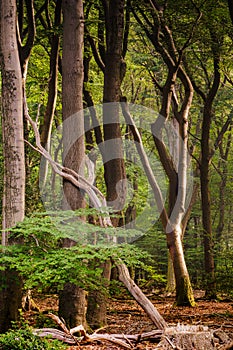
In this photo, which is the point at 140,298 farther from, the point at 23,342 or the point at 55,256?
the point at 23,342

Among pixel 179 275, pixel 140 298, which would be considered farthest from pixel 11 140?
pixel 179 275

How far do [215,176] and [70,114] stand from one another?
875 inches

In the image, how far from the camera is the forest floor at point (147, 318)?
10.7m

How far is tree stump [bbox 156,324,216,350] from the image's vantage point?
7.72 metres

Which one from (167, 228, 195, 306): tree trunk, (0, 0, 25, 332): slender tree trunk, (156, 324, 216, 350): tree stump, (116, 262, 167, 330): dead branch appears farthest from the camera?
(167, 228, 195, 306): tree trunk

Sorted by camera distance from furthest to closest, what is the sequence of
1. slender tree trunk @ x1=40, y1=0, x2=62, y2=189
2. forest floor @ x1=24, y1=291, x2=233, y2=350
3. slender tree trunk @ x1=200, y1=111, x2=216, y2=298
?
slender tree trunk @ x1=200, y1=111, x2=216, y2=298
slender tree trunk @ x1=40, y1=0, x2=62, y2=189
forest floor @ x1=24, y1=291, x2=233, y2=350

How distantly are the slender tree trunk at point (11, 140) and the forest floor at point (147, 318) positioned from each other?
856 mm

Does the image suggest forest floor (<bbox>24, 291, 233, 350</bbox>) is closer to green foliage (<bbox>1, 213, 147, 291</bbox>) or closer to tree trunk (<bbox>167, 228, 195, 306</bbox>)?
tree trunk (<bbox>167, 228, 195, 306</bbox>)

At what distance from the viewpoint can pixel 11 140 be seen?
35.7 feet

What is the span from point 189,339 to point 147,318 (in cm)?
597

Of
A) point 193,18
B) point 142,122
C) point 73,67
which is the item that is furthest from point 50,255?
point 142,122

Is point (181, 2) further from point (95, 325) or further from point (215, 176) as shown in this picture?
point (215, 176)

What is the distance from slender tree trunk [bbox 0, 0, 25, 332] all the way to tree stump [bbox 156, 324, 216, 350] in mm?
3585

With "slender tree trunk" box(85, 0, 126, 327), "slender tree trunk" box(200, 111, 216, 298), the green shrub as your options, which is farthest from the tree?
the green shrub
